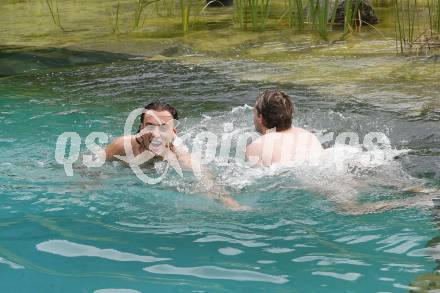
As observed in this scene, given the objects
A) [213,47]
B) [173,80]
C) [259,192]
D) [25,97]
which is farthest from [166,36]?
[259,192]

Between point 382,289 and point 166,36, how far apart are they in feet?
23.1

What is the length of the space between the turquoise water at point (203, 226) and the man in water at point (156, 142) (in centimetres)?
18

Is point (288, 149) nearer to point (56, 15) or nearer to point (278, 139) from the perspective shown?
point (278, 139)

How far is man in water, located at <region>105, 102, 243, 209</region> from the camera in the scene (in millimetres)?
5203

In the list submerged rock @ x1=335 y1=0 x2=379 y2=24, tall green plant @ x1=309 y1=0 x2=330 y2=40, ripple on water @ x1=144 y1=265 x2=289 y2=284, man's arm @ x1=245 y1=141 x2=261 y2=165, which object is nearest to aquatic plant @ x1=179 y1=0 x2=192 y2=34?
tall green plant @ x1=309 y1=0 x2=330 y2=40

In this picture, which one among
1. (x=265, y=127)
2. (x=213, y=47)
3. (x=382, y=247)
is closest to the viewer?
(x=382, y=247)

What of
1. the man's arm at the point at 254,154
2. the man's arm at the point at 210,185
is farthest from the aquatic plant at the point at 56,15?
the man's arm at the point at 254,154

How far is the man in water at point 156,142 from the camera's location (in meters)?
Result: 5.20

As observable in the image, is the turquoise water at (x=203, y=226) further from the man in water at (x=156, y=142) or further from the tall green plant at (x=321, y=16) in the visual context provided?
the tall green plant at (x=321, y=16)

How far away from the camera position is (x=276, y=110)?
527 centimetres

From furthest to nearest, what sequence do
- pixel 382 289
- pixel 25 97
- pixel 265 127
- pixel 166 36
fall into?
pixel 166 36 → pixel 25 97 → pixel 265 127 → pixel 382 289

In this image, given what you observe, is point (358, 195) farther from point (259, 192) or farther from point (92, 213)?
point (92, 213)

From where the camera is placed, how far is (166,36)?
32.8 feet

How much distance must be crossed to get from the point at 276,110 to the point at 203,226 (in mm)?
1351
